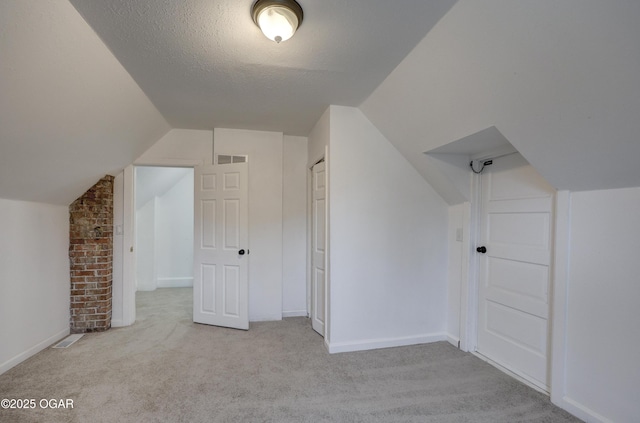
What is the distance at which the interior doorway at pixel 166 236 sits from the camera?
4.96 metres

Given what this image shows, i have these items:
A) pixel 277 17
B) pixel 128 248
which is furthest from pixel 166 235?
pixel 277 17

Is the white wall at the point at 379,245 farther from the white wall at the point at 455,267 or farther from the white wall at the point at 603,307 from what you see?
the white wall at the point at 603,307

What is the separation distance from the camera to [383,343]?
9.11 feet

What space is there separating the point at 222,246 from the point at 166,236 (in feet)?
8.31

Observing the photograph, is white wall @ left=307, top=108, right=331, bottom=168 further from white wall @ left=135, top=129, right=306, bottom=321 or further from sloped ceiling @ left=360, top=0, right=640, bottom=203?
sloped ceiling @ left=360, top=0, right=640, bottom=203

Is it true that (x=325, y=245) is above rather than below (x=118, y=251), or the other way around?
above

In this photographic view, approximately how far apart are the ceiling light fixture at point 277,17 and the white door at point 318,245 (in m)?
1.66

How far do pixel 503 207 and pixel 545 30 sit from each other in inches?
60.5

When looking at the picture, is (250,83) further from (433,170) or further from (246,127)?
(433,170)

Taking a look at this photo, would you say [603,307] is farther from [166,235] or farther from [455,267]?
[166,235]

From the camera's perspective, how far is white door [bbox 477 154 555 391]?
2.11m

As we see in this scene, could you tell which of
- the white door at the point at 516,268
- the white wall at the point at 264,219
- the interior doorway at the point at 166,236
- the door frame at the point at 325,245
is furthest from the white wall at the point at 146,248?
the white door at the point at 516,268

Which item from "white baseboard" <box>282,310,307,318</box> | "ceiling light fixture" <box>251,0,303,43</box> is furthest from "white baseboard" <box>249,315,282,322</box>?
"ceiling light fixture" <box>251,0,303,43</box>

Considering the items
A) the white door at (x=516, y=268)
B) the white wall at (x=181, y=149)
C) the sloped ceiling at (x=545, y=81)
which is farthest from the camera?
the white wall at (x=181, y=149)
